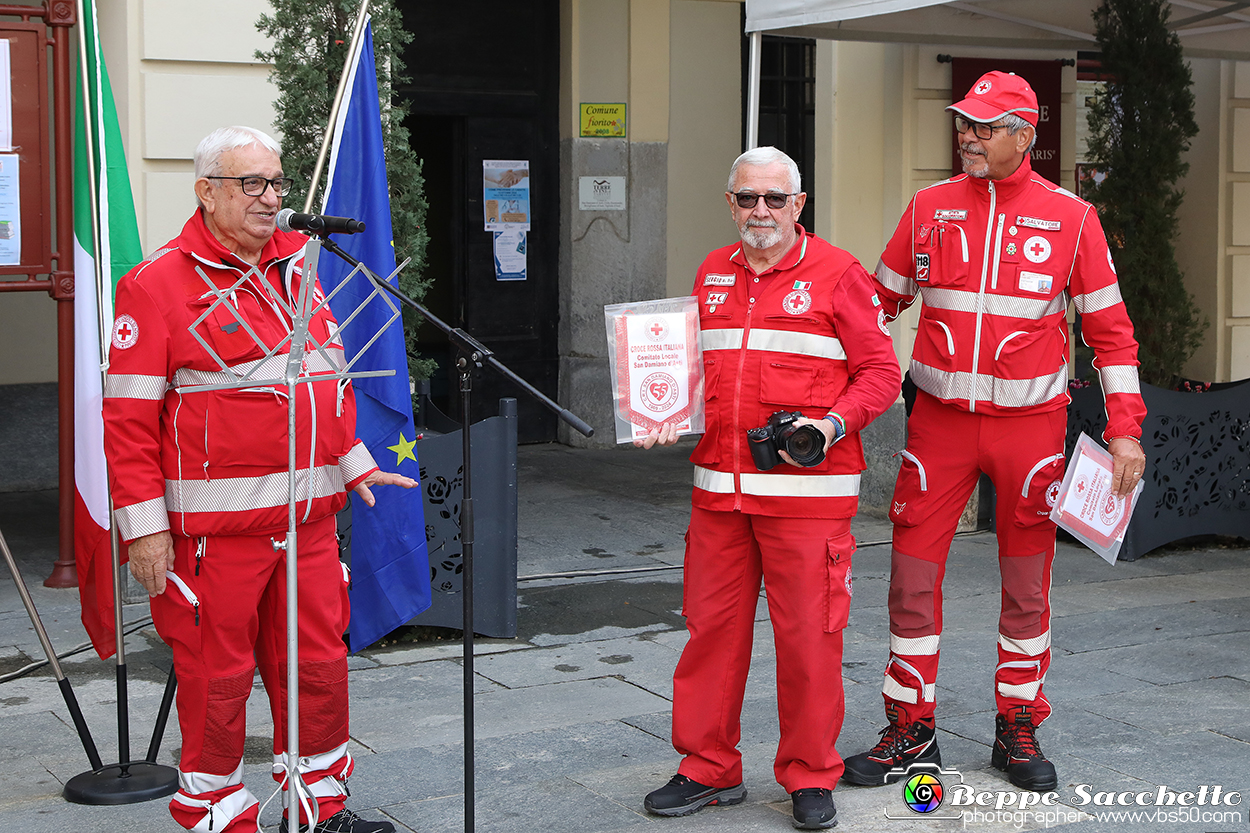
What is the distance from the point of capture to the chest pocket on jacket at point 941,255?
15.0ft

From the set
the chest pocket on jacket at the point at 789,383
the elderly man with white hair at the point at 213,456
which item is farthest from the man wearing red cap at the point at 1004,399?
the elderly man with white hair at the point at 213,456

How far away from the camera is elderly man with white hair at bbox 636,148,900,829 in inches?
164

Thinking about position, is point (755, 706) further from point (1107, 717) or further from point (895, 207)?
point (895, 207)

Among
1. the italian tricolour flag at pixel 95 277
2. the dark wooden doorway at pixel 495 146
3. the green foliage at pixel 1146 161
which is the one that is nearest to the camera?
the italian tricolour flag at pixel 95 277

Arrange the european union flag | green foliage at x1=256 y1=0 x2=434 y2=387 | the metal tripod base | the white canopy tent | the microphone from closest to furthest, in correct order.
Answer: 1. the microphone
2. the metal tripod base
3. the european union flag
4. green foliage at x1=256 y1=0 x2=434 y2=387
5. the white canopy tent

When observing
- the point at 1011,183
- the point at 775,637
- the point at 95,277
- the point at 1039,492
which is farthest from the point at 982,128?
the point at 95,277

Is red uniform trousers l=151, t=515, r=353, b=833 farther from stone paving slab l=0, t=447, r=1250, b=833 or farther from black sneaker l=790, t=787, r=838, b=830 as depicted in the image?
black sneaker l=790, t=787, r=838, b=830

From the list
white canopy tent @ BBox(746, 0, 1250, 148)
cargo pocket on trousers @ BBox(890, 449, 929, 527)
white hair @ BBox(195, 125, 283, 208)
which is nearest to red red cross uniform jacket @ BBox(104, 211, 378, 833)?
white hair @ BBox(195, 125, 283, 208)

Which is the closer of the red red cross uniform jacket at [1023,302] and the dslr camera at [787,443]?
the dslr camera at [787,443]

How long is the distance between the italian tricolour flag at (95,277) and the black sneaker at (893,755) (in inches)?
96.8

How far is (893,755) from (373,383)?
2424mm

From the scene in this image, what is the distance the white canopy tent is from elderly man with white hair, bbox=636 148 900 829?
10.2 feet

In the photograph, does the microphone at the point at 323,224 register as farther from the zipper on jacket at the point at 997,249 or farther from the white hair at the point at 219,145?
→ the zipper on jacket at the point at 997,249

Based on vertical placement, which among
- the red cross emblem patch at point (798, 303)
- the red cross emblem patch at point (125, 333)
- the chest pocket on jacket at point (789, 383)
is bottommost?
the chest pocket on jacket at point (789, 383)
